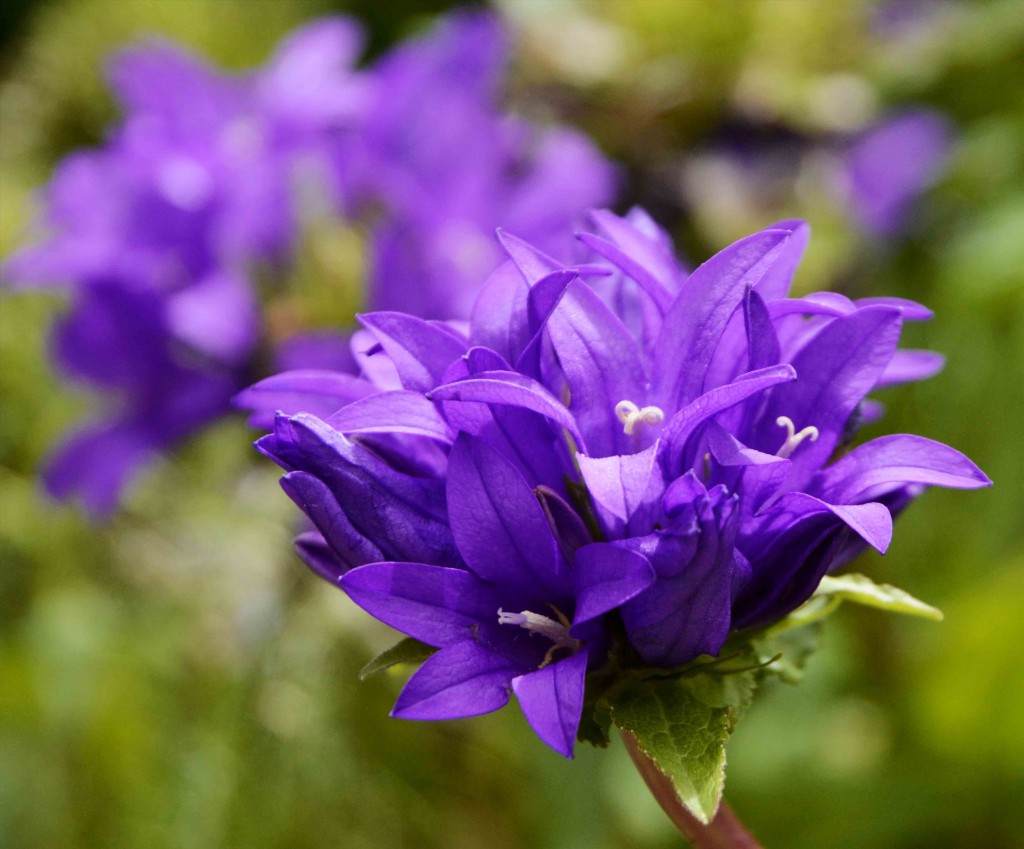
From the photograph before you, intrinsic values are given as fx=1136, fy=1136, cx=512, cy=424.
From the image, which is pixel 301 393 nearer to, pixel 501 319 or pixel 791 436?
pixel 501 319

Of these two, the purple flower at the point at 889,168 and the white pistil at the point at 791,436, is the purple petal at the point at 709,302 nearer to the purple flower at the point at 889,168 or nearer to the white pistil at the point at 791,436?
the white pistil at the point at 791,436

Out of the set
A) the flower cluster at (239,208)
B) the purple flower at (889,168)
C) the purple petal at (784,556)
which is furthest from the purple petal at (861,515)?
the purple flower at (889,168)

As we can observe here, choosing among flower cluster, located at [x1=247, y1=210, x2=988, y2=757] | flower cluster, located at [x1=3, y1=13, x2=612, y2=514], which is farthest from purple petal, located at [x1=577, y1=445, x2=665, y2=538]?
flower cluster, located at [x1=3, y1=13, x2=612, y2=514]

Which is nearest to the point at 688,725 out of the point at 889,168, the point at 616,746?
the point at 616,746

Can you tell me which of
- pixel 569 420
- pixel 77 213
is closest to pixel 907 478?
pixel 569 420

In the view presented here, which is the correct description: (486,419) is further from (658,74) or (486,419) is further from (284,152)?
(658,74)

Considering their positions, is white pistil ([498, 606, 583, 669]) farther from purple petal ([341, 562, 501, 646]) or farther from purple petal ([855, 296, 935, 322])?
purple petal ([855, 296, 935, 322])
